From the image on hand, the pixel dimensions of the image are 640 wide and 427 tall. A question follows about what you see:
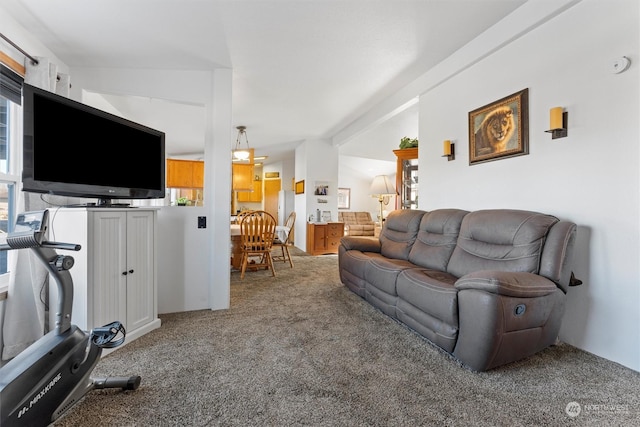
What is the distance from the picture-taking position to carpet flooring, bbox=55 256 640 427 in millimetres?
1313

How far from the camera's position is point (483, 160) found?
2.68m

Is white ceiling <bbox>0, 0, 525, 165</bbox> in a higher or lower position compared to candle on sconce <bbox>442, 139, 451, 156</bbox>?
higher

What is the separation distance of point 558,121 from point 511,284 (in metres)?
1.30

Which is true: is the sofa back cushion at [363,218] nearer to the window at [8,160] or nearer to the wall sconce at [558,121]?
the wall sconce at [558,121]

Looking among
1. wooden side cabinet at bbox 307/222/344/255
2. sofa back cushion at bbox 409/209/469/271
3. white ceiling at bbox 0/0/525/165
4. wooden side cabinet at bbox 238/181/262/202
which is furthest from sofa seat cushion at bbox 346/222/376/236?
sofa back cushion at bbox 409/209/469/271

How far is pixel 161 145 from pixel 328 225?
413 cm

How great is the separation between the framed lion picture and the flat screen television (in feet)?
9.60

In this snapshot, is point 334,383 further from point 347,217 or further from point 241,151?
point 347,217

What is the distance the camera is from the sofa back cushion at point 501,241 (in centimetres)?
190

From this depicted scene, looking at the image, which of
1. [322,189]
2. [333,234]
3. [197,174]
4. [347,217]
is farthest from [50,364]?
[347,217]

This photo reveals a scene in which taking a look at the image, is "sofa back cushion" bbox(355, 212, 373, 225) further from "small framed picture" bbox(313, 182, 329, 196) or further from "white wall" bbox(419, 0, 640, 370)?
"white wall" bbox(419, 0, 640, 370)

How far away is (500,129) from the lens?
249 cm

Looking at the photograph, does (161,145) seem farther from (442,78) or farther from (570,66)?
(570,66)

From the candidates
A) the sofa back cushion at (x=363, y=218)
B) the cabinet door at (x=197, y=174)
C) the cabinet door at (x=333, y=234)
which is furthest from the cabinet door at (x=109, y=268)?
the sofa back cushion at (x=363, y=218)
